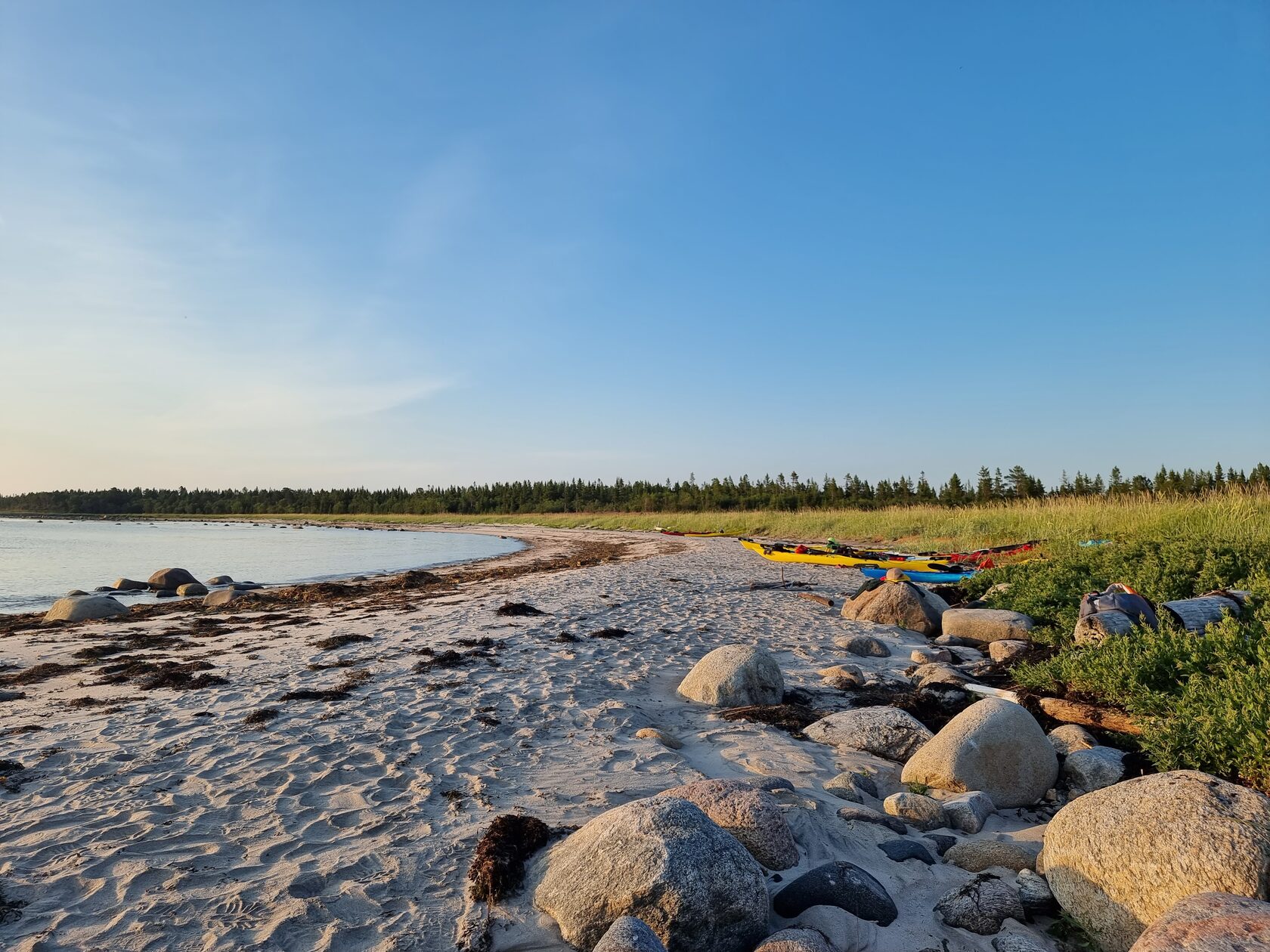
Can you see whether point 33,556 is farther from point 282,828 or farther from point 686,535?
point 282,828

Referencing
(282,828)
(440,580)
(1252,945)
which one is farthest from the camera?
(440,580)

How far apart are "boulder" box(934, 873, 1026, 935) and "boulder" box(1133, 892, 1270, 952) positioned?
820mm

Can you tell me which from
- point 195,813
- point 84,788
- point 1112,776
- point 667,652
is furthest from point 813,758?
point 84,788

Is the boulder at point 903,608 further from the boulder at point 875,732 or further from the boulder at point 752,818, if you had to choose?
the boulder at point 752,818

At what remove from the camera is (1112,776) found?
5.13 m

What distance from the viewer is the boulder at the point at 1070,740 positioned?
18.4 feet

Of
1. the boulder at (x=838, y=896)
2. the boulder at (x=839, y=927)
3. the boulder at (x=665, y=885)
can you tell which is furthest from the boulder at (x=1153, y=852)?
the boulder at (x=665, y=885)

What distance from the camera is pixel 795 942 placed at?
10.1ft

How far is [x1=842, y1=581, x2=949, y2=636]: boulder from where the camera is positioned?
38.3 feet

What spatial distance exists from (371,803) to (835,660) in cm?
667

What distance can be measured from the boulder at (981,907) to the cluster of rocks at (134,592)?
16366 millimetres

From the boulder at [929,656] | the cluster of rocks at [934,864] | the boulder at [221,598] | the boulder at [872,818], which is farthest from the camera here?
the boulder at [221,598]

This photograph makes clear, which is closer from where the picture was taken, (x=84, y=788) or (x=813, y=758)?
(x=84, y=788)

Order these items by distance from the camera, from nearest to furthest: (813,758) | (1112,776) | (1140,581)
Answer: (1112,776) → (813,758) → (1140,581)
